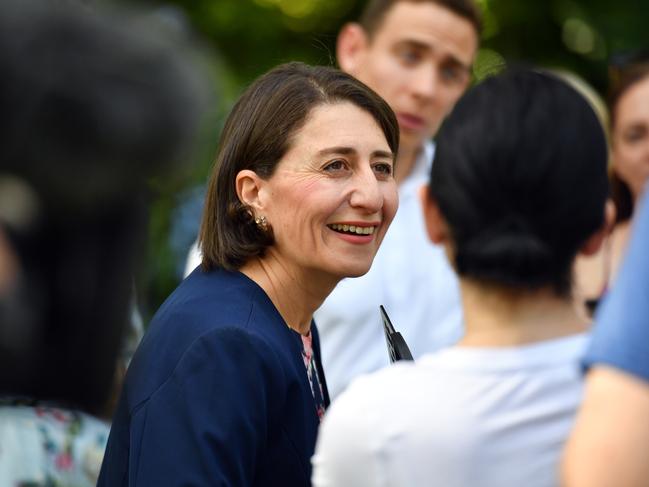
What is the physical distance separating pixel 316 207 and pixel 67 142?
2.18 meters

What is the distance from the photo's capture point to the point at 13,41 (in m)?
0.75

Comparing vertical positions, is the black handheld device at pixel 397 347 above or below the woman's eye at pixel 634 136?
below

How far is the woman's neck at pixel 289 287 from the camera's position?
287 cm

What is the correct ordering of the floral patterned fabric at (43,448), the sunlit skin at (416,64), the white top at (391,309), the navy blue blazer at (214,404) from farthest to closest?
the sunlit skin at (416,64) < the white top at (391,309) < the navy blue blazer at (214,404) < the floral patterned fabric at (43,448)

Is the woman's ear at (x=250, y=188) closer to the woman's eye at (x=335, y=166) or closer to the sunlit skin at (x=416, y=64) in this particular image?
the woman's eye at (x=335, y=166)

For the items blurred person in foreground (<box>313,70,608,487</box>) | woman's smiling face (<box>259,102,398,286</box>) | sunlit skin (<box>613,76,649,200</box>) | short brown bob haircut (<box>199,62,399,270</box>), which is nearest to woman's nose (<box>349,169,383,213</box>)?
woman's smiling face (<box>259,102,398,286</box>)

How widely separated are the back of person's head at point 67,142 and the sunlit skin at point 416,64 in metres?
3.81

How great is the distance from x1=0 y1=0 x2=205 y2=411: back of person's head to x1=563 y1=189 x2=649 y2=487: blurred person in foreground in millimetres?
816

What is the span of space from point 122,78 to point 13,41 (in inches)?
2.9

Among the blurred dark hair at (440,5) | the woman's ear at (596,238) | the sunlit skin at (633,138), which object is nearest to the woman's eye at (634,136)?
the sunlit skin at (633,138)

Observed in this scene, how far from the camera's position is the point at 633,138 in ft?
14.0

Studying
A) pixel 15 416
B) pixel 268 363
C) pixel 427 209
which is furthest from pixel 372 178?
pixel 15 416

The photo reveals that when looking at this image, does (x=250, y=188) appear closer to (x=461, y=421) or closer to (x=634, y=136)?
(x=461, y=421)

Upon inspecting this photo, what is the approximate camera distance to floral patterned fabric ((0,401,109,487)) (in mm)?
1171
